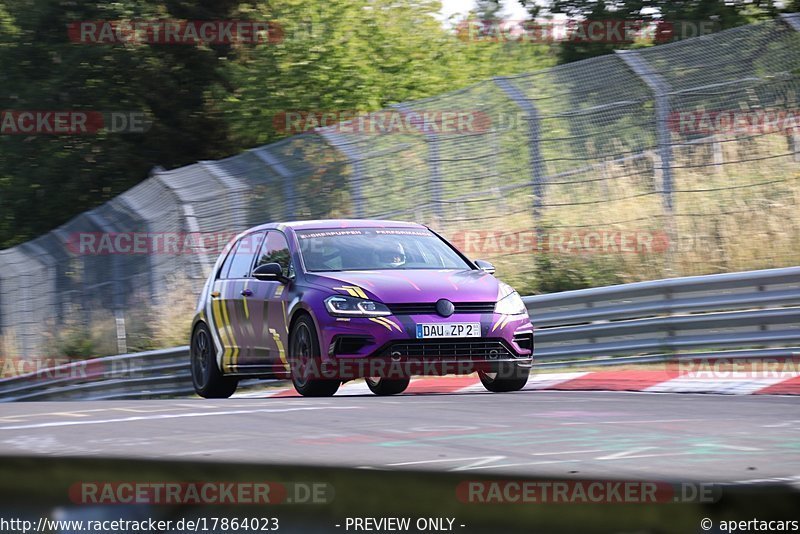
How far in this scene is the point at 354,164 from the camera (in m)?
15.9

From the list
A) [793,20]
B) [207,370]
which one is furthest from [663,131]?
[207,370]

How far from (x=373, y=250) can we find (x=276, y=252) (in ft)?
2.94

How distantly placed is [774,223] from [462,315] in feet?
19.1

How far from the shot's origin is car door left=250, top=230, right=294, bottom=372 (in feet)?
33.0

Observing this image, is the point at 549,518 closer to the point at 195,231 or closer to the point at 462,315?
the point at 462,315

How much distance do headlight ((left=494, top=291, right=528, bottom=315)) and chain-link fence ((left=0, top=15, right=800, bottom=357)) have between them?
12.5 ft

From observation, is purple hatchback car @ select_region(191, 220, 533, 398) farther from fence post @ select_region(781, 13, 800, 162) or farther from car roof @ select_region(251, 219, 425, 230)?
fence post @ select_region(781, 13, 800, 162)

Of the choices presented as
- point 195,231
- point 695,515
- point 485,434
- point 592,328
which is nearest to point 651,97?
point 592,328

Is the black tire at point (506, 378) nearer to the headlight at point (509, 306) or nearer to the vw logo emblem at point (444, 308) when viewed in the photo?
the headlight at point (509, 306)

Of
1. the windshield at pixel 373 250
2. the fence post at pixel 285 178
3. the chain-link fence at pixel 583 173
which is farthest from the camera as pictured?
the fence post at pixel 285 178

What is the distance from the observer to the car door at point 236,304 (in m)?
10.8

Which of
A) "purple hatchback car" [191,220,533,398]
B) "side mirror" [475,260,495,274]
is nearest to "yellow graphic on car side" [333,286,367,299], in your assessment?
"purple hatchback car" [191,220,533,398]

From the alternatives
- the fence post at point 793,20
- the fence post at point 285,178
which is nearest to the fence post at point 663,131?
the fence post at point 793,20

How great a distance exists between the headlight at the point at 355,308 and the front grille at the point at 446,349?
27 centimetres
